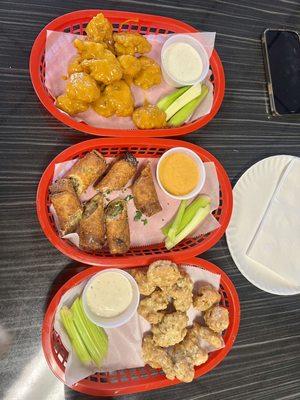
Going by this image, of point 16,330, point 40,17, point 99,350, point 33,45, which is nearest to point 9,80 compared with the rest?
point 33,45

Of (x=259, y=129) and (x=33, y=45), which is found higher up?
(x=33, y=45)

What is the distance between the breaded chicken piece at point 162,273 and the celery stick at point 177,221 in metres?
0.21

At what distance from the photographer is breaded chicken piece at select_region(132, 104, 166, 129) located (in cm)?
223

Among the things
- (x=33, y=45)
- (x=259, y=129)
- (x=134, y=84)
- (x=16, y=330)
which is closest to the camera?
(x=16, y=330)

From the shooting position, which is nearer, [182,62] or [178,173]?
[178,173]

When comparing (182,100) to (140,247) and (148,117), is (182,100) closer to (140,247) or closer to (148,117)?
(148,117)

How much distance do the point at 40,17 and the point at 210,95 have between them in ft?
3.61

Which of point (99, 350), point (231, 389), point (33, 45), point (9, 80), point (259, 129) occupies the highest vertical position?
point (33, 45)

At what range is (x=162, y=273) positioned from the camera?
2.06 m

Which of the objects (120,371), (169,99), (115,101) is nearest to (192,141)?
(169,99)

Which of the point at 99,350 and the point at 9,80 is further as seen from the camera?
the point at 9,80

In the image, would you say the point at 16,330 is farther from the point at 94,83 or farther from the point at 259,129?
the point at 259,129

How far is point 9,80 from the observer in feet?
7.38

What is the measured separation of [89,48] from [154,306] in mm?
1440
